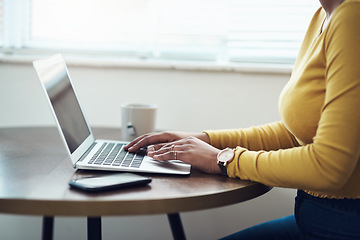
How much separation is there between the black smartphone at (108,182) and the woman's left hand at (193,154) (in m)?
0.14

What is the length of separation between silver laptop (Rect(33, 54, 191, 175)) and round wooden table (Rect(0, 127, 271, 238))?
0.03m

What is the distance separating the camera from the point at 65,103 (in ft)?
3.39

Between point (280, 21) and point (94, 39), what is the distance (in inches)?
30.5

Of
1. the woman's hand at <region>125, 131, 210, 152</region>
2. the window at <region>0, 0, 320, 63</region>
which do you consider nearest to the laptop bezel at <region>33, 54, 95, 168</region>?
the woman's hand at <region>125, 131, 210, 152</region>

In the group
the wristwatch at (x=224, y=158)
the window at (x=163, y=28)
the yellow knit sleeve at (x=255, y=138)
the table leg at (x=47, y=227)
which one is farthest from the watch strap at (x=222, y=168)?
the window at (x=163, y=28)

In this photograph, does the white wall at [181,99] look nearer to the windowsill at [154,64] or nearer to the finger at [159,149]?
the windowsill at [154,64]

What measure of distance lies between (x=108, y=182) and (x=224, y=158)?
→ 0.86ft

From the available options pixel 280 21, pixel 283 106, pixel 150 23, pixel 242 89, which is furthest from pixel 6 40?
pixel 283 106

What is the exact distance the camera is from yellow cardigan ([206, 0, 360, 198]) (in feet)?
2.53

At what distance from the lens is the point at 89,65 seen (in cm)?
166

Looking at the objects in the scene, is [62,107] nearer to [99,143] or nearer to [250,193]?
[99,143]

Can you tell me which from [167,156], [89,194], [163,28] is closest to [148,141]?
[167,156]

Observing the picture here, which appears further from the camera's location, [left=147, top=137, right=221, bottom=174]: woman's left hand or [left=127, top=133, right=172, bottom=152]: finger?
[left=127, top=133, right=172, bottom=152]: finger

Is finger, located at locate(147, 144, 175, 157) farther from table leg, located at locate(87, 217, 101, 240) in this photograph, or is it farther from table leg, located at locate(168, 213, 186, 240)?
table leg, located at locate(168, 213, 186, 240)
